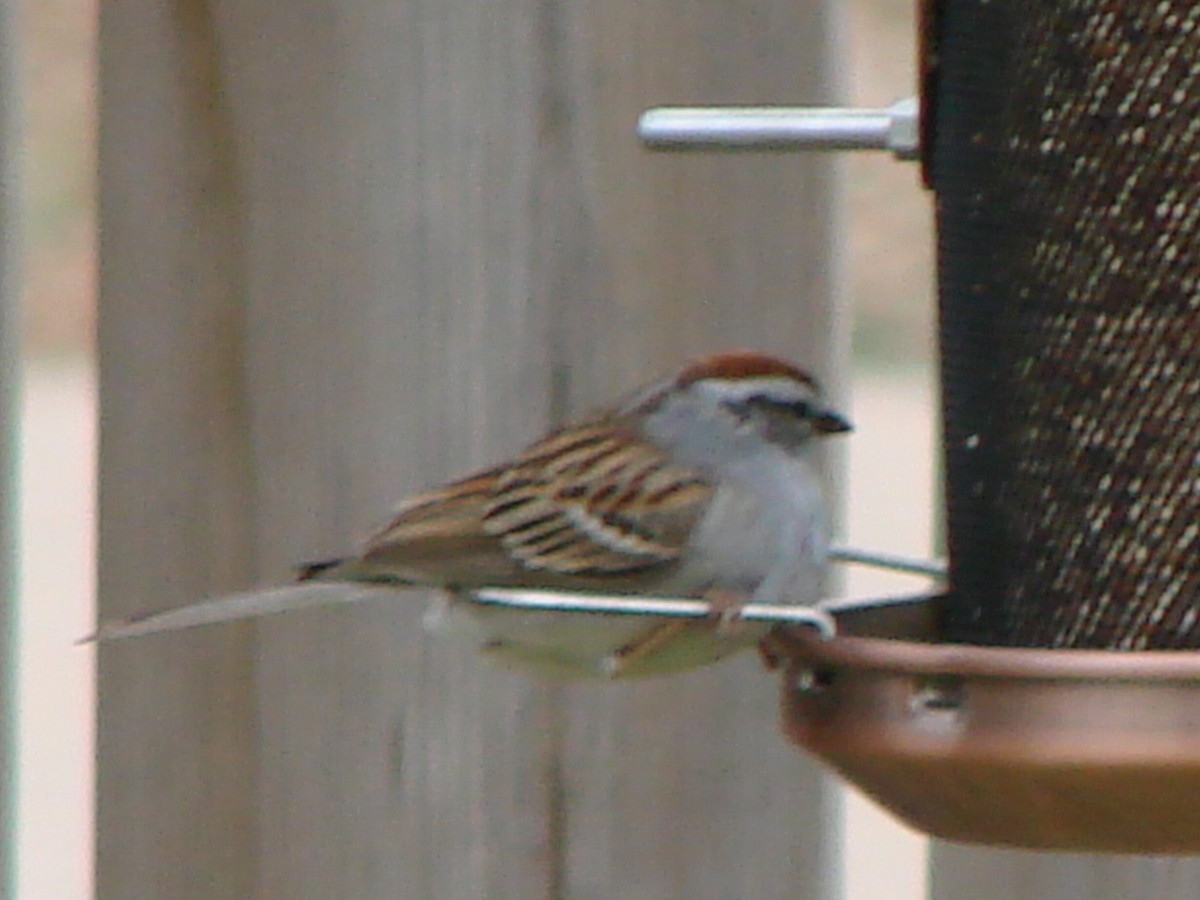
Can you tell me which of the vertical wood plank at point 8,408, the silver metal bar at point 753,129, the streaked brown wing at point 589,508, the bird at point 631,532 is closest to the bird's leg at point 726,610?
the bird at point 631,532

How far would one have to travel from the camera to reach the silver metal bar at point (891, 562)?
193 cm

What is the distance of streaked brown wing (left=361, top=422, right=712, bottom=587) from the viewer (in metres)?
2.01

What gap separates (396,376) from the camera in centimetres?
203

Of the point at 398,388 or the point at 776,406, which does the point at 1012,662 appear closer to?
the point at 776,406

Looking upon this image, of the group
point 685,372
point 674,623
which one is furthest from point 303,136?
point 674,623

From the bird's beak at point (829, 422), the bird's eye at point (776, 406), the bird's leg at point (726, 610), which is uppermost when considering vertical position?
the bird's eye at point (776, 406)

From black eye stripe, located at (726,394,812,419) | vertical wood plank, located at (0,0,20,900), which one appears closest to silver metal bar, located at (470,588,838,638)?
black eye stripe, located at (726,394,812,419)

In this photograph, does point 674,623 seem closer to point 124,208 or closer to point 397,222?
point 397,222

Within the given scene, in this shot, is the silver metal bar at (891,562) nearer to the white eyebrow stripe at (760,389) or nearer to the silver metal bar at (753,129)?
the white eyebrow stripe at (760,389)

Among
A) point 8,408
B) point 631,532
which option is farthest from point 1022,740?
point 8,408

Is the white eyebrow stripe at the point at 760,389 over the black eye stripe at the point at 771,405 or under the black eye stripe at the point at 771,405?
over

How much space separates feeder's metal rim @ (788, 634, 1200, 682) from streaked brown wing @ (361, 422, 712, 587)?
1.21ft

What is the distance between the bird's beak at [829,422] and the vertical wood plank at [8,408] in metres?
0.62

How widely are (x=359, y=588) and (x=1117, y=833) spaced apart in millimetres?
558
